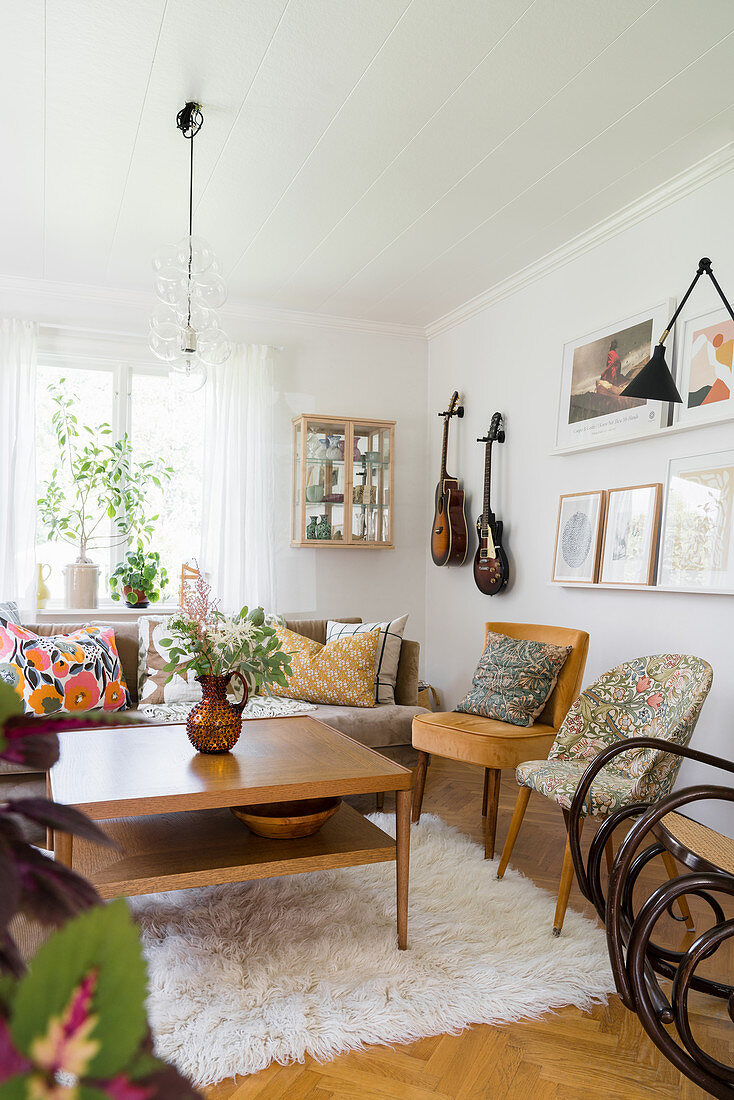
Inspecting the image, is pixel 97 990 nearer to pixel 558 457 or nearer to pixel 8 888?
pixel 8 888

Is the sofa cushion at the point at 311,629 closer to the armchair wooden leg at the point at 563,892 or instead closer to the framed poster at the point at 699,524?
the framed poster at the point at 699,524

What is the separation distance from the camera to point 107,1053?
160mm

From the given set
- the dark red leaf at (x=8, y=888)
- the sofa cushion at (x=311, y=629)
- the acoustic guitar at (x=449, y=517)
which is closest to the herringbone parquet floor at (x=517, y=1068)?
the dark red leaf at (x=8, y=888)

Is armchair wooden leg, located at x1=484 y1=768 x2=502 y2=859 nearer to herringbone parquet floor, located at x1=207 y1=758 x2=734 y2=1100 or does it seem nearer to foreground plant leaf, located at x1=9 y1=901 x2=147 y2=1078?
herringbone parquet floor, located at x1=207 y1=758 x2=734 y2=1100

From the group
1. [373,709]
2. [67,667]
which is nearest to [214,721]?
[67,667]

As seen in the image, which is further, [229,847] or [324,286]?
[324,286]

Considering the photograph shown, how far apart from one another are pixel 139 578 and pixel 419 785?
2.32 meters

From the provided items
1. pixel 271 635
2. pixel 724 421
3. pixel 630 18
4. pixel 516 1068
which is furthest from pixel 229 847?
pixel 630 18

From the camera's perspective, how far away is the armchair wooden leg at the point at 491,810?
10.2ft

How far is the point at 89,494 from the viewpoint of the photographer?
16.4ft

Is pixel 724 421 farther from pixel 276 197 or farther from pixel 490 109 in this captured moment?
pixel 276 197

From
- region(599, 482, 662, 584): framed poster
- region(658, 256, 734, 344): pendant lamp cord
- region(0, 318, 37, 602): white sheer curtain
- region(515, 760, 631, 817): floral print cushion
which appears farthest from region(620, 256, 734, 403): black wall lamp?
region(0, 318, 37, 602): white sheer curtain

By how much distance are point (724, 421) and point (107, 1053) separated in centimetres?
335

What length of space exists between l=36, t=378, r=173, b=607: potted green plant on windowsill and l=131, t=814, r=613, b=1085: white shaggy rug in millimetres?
2647
